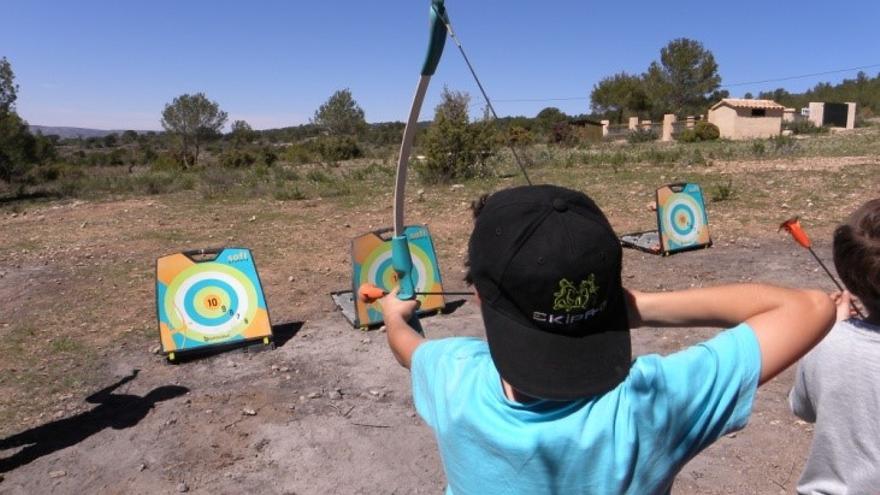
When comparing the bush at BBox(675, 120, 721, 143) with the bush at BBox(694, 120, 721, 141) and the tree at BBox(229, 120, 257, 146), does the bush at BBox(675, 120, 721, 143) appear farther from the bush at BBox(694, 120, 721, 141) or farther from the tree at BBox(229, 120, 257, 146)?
the tree at BBox(229, 120, 257, 146)

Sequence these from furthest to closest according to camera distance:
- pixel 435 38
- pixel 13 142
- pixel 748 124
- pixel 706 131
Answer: pixel 748 124 < pixel 706 131 < pixel 13 142 < pixel 435 38

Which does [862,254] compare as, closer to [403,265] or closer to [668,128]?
[403,265]

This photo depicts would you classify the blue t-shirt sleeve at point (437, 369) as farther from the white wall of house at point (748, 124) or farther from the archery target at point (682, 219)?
the white wall of house at point (748, 124)

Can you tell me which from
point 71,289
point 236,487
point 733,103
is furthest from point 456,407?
point 733,103

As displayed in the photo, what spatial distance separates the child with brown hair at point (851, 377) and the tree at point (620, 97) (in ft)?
179

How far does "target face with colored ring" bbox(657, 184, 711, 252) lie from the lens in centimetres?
704

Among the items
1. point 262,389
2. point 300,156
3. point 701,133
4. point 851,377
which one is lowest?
point 262,389

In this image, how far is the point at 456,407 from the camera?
104 cm

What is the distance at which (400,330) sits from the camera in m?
1.30

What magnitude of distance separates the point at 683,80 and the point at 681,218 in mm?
51388

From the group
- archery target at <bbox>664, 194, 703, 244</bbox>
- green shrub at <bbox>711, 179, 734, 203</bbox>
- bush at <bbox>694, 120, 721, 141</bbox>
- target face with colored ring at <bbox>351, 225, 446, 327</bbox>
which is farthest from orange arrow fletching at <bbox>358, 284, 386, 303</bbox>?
bush at <bbox>694, 120, 721, 141</bbox>

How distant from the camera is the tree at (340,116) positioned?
1854 inches

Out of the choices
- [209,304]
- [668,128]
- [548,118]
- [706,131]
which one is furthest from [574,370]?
[548,118]

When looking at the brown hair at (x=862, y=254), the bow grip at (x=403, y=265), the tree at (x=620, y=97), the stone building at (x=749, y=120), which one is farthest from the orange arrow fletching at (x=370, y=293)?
the tree at (x=620, y=97)
